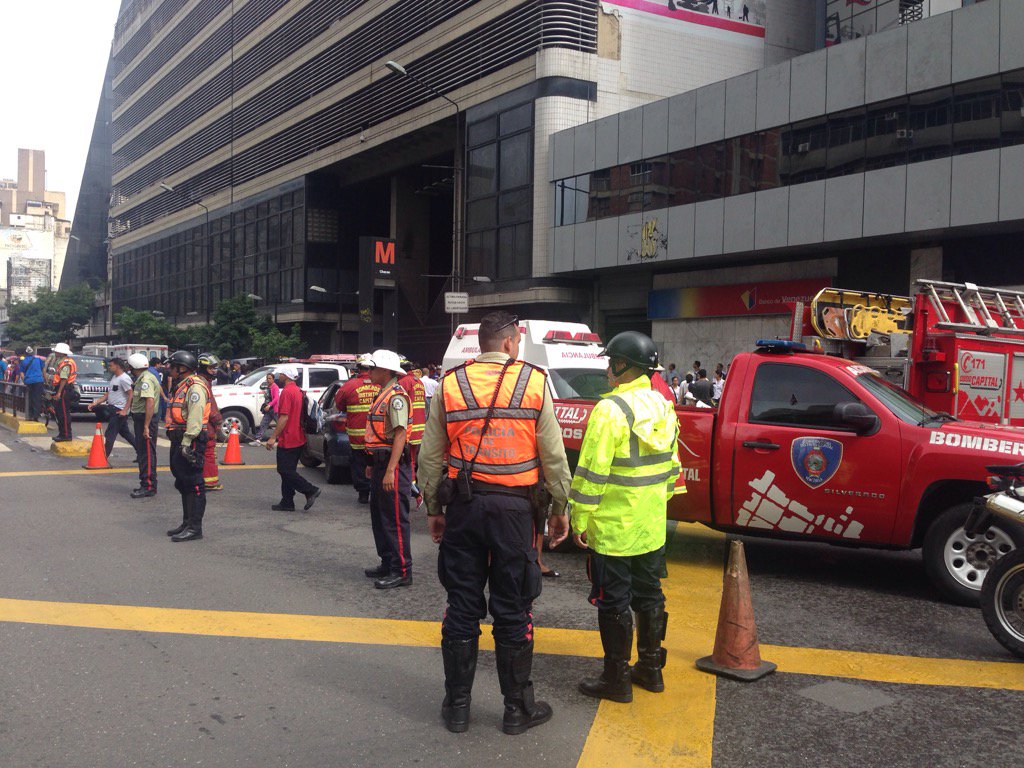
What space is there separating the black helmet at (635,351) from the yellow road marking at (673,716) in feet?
5.56

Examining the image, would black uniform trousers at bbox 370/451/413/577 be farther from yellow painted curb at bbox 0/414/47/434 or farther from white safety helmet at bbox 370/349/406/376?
yellow painted curb at bbox 0/414/47/434

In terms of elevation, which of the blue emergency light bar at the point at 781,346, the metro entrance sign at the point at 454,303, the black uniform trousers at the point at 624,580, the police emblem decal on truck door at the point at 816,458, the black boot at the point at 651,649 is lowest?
the black boot at the point at 651,649

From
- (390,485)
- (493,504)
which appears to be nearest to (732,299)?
(390,485)

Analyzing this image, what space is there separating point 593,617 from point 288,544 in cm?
366

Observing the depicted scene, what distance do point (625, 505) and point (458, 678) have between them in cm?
115

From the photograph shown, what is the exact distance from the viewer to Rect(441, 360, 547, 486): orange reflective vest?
4.22m

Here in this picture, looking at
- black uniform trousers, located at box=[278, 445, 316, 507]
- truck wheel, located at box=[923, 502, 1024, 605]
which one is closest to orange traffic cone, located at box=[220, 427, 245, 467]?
black uniform trousers, located at box=[278, 445, 316, 507]

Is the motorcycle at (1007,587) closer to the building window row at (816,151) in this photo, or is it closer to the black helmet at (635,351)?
the black helmet at (635,351)

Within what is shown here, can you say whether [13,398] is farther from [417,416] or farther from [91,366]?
[417,416]

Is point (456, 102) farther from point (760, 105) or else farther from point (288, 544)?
point (288, 544)

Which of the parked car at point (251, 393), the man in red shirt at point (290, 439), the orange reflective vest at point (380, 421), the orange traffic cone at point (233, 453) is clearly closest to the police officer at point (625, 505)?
the orange reflective vest at point (380, 421)

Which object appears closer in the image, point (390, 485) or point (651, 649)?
point (651, 649)

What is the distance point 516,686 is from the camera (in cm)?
416

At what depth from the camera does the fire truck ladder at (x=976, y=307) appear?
9.02 metres
